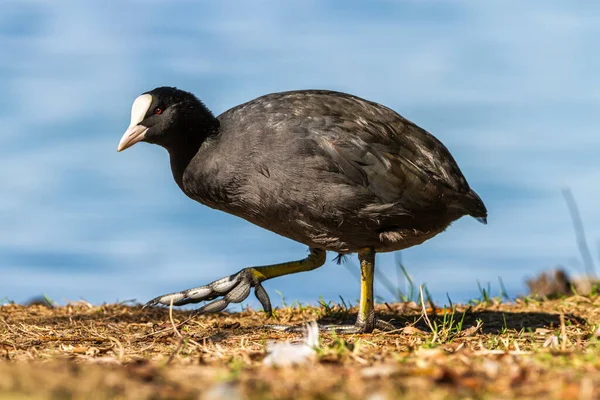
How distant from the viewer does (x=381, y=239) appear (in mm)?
6773

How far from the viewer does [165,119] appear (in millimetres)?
6961

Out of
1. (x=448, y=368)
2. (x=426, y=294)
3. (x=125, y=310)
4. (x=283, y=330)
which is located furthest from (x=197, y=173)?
(x=448, y=368)

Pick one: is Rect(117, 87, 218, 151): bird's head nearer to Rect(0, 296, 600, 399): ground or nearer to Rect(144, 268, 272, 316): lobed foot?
Rect(144, 268, 272, 316): lobed foot

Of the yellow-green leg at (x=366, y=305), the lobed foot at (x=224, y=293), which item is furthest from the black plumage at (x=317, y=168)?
the lobed foot at (x=224, y=293)

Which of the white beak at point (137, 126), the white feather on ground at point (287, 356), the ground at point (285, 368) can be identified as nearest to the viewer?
the ground at point (285, 368)

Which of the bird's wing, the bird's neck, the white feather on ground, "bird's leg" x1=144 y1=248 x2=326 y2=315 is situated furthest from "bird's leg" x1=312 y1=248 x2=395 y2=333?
the white feather on ground

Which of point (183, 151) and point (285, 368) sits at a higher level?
point (183, 151)

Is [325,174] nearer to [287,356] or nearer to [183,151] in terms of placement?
[183,151]

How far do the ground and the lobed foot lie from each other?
0.20 meters

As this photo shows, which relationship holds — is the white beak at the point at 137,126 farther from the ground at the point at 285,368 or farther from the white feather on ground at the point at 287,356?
the white feather on ground at the point at 287,356

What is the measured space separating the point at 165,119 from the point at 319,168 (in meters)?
1.48

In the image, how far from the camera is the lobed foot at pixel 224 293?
7461 mm

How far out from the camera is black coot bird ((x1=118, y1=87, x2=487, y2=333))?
255 inches

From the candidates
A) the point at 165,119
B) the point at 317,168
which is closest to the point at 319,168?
the point at 317,168
